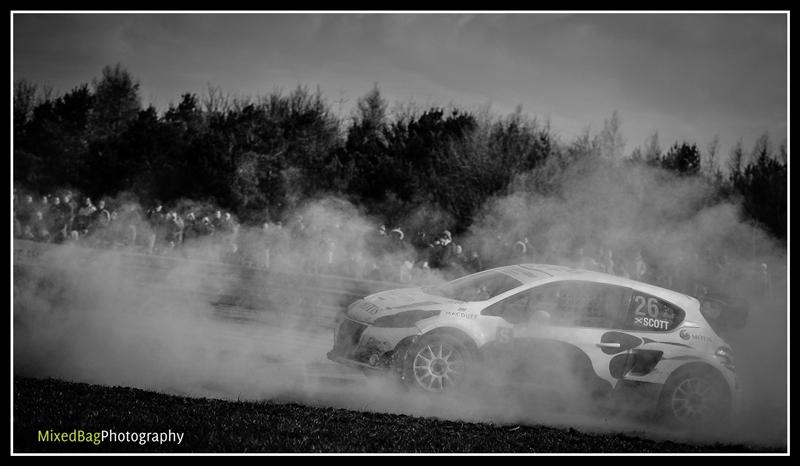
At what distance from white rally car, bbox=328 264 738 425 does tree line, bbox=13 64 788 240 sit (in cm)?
924

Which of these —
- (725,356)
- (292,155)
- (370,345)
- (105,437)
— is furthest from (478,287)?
(292,155)

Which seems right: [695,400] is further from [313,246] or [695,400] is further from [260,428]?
[313,246]

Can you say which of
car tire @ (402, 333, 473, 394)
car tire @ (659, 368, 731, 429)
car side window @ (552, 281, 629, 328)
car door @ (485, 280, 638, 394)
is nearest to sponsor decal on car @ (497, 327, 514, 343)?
car door @ (485, 280, 638, 394)

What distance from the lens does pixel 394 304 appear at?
6.55m

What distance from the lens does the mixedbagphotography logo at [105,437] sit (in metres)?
4.23

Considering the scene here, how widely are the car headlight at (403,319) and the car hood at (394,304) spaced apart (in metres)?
0.05

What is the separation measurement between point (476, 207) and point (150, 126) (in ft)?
57.7

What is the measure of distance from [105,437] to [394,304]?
3039mm

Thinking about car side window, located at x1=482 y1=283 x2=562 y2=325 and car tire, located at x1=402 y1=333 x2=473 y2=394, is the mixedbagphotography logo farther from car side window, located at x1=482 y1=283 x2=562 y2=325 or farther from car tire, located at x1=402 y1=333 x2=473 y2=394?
car side window, located at x1=482 y1=283 x2=562 y2=325

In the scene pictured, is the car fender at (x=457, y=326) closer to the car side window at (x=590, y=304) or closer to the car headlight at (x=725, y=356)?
the car side window at (x=590, y=304)

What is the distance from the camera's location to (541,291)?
21.2 ft

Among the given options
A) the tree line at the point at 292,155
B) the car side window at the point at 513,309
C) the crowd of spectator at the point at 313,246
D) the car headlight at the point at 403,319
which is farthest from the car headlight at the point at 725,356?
the tree line at the point at 292,155
